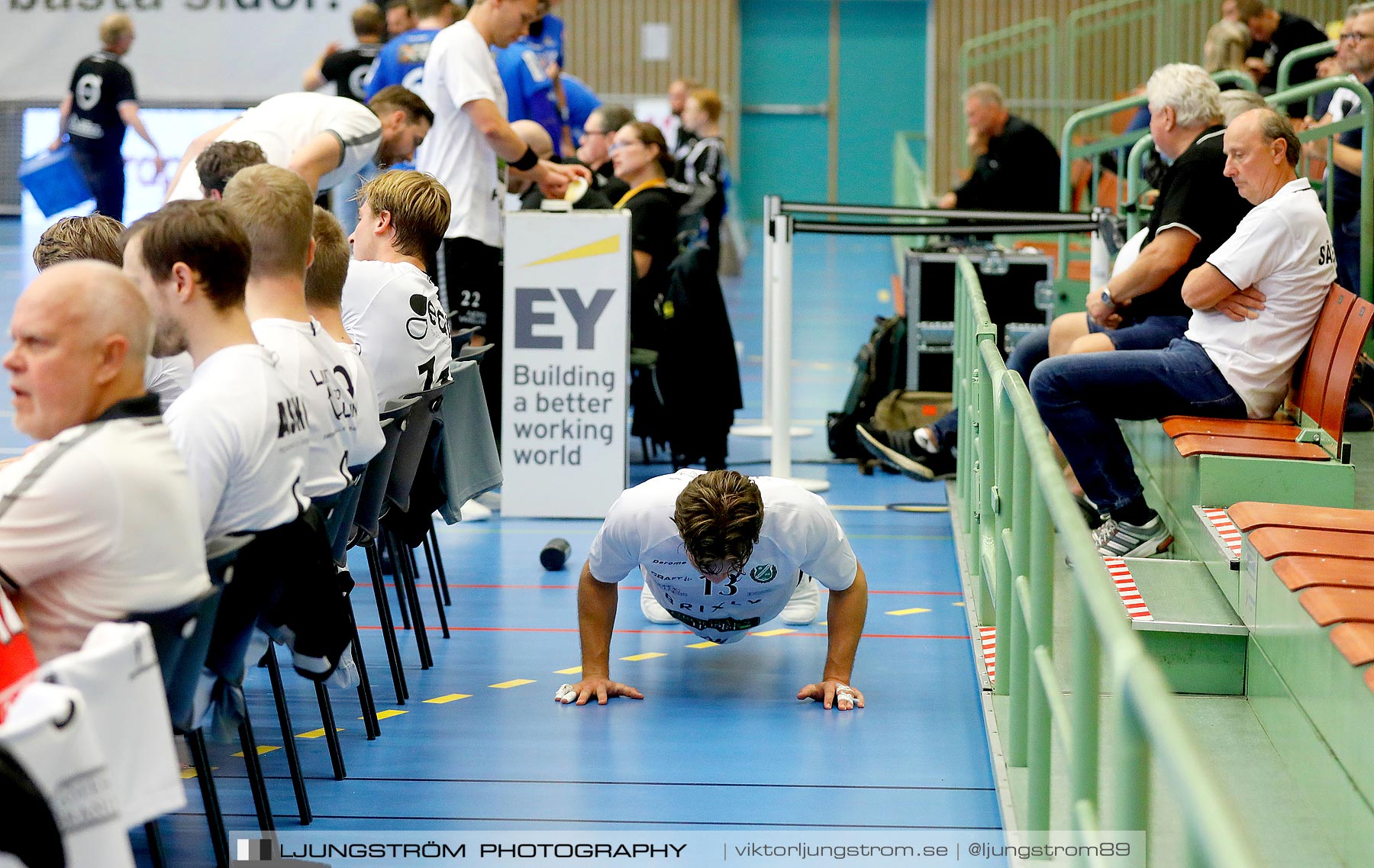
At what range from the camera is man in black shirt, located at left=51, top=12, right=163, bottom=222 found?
36.2ft

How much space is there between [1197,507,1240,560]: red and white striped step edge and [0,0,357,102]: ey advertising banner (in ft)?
29.8

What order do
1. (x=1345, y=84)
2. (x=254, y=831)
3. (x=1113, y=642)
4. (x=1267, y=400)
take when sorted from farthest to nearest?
(x=1345, y=84)
(x=1267, y=400)
(x=254, y=831)
(x=1113, y=642)

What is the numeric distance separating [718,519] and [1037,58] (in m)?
15.9

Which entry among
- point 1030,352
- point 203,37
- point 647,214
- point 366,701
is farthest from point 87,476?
point 203,37

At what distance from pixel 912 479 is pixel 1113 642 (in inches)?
195

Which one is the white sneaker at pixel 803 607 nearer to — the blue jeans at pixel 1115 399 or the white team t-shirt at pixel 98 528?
the blue jeans at pixel 1115 399

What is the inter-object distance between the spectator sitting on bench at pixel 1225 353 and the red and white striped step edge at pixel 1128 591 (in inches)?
19.2

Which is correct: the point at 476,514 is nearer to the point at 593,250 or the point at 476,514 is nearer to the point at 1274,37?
the point at 593,250

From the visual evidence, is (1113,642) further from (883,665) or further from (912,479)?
(912,479)

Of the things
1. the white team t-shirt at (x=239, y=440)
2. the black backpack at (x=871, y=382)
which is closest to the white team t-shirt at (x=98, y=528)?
the white team t-shirt at (x=239, y=440)

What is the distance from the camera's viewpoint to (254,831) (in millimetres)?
3025

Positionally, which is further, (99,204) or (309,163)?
(99,204)

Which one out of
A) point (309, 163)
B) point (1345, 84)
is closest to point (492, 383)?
point (309, 163)

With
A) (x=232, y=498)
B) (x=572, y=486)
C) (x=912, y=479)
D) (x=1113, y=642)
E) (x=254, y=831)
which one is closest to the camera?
(x=1113, y=642)
